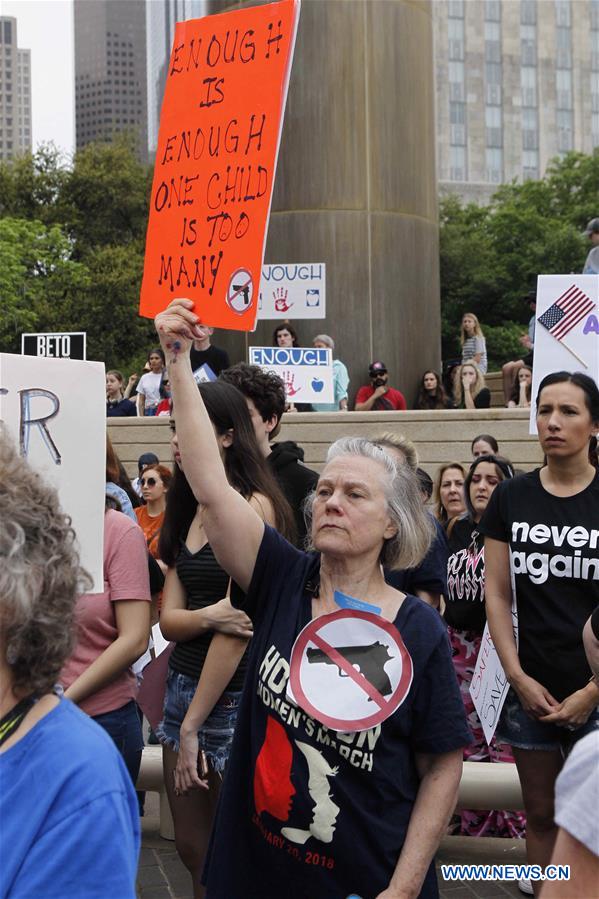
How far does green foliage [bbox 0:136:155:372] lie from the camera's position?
128 ft

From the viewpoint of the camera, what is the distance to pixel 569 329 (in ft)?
19.7

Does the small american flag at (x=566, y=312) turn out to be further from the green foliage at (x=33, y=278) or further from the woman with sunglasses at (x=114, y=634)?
the green foliage at (x=33, y=278)

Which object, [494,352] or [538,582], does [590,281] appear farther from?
[494,352]

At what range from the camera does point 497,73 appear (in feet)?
348

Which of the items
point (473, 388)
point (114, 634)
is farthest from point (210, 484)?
point (473, 388)

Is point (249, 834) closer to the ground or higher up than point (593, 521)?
closer to the ground

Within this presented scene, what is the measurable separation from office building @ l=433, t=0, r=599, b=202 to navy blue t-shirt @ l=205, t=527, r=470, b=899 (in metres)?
102

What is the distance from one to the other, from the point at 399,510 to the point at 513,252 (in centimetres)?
4953

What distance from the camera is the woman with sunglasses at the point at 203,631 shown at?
3678 millimetres

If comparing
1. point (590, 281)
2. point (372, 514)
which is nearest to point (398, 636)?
point (372, 514)

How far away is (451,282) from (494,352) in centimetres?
570

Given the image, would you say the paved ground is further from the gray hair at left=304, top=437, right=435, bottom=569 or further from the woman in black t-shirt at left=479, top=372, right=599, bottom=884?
the gray hair at left=304, top=437, right=435, bottom=569

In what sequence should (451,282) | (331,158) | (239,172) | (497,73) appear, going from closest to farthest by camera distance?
A: (239,172), (331,158), (451,282), (497,73)

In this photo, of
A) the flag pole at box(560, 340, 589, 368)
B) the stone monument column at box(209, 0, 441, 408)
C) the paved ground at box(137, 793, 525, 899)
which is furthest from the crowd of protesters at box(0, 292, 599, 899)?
the stone monument column at box(209, 0, 441, 408)
